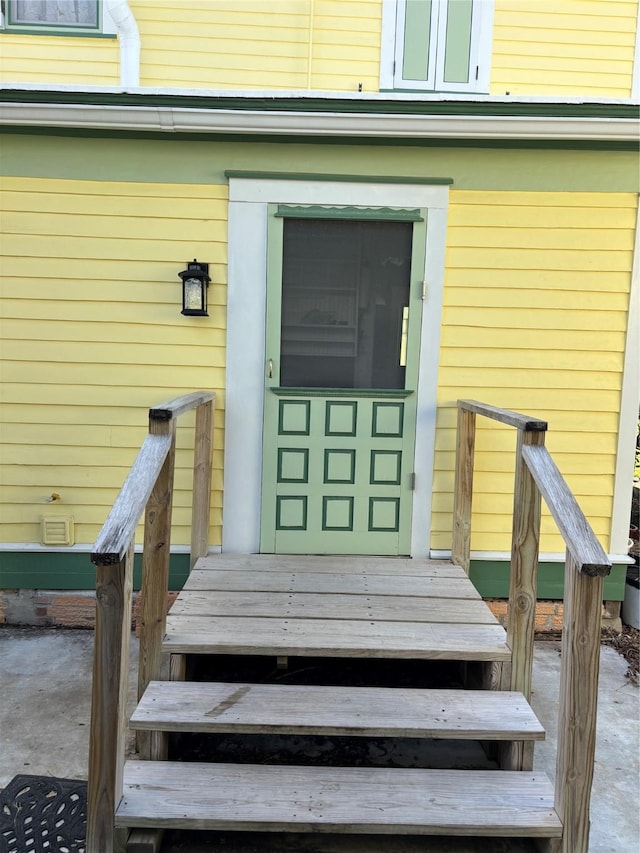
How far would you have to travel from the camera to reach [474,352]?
362 centimetres

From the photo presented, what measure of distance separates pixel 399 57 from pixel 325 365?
99.1 inches

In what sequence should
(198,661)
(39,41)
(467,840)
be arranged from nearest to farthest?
(467,840)
(198,661)
(39,41)

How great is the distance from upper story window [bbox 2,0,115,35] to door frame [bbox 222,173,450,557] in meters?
2.07

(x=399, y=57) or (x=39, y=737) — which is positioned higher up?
(x=399, y=57)

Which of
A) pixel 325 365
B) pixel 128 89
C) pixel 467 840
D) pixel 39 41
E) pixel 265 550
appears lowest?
Result: pixel 467 840

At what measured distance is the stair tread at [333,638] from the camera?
2605 mm

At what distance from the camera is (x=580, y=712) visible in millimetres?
2043

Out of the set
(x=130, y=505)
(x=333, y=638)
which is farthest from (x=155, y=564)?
(x=333, y=638)

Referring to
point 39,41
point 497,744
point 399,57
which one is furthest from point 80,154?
point 497,744

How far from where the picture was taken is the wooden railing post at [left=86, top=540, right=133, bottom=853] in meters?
1.94

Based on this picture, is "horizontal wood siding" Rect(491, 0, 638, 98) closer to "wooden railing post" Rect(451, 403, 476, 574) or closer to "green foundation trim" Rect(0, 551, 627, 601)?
"wooden railing post" Rect(451, 403, 476, 574)

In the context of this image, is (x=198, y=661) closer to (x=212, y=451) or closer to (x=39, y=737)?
(x=39, y=737)

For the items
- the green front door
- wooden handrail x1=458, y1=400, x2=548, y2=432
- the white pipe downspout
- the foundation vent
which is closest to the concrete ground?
the foundation vent

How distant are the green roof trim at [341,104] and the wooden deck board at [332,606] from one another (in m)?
2.47
